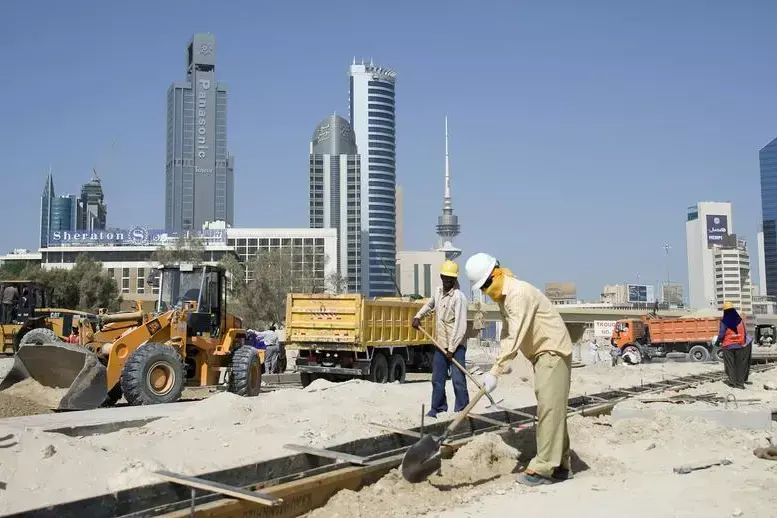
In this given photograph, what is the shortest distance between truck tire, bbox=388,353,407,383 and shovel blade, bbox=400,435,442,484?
39.3ft

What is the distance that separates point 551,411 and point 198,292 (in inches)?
349

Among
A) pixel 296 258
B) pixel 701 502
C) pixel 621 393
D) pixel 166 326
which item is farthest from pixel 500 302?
pixel 296 258

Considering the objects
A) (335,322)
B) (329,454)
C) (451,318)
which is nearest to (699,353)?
(335,322)

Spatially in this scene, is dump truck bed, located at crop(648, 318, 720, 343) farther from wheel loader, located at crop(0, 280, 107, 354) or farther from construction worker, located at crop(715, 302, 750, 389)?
wheel loader, located at crop(0, 280, 107, 354)

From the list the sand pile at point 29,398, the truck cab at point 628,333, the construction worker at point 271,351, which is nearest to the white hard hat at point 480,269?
→ the sand pile at point 29,398

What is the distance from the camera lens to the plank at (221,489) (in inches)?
189

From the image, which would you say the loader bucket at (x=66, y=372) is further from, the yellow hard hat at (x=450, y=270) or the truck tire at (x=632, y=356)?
the truck tire at (x=632, y=356)

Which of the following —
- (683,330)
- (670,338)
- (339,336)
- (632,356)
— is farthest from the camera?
(670,338)

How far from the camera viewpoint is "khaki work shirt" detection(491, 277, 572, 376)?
621cm

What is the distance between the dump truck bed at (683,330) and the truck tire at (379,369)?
79.8ft

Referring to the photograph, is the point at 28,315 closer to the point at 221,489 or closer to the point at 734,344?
the point at 734,344

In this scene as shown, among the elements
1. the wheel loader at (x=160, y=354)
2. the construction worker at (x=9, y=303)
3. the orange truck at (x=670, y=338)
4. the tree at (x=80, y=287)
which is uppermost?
the tree at (x=80, y=287)

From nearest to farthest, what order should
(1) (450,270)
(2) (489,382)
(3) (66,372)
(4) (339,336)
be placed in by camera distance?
(2) (489,382)
(1) (450,270)
(3) (66,372)
(4) (339,336)

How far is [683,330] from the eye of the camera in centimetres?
3788
